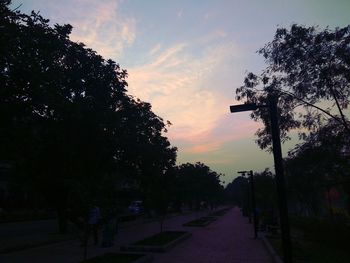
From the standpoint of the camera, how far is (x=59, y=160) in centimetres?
2600

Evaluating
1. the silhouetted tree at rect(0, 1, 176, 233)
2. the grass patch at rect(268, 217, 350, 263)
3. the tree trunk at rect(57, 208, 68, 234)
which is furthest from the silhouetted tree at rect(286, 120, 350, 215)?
the tree trunk at rect(57, 208, 68, 234)


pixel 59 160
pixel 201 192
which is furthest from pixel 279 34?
pixel 201 192

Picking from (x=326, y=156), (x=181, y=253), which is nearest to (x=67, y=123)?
(x=181, y=253)

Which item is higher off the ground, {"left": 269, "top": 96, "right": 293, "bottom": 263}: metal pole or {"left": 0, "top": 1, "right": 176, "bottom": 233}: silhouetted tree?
{"left": 0, "top": 1, "right": 176, "bottom": 233}: silhouetted tree

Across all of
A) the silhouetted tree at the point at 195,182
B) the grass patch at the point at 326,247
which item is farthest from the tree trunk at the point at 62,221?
the silhouetted tree at the point at 195,182

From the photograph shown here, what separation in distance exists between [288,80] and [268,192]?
32.4 m

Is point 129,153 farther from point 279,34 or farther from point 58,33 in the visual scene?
point 279,34

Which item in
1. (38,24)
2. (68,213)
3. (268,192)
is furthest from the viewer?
(268,192)

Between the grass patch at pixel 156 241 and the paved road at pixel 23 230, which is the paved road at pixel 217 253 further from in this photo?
the paved road at pixel 23 230

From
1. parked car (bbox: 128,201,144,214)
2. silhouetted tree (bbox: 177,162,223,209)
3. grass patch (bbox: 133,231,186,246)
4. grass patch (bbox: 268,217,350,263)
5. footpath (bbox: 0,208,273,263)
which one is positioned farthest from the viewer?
silhouetted tree (bbox: 177,162,223,209)

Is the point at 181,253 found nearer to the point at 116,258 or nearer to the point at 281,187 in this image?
the point at 116,258

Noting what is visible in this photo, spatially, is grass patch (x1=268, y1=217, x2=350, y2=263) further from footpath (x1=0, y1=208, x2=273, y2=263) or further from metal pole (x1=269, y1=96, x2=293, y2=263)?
metal pole (x1=269, y1=96, x2=293, y2=263)

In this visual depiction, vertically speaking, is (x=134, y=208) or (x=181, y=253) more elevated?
(x=134, y=208)

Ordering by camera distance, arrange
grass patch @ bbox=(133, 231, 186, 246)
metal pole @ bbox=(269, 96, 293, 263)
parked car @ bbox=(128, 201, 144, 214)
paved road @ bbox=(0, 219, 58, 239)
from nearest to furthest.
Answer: metal pole @ bbox=(269, 96, 293, 263) → grass patch @ bbox=(133, 231, 186, 246) → paved road @ bbox=(0, 219, 58, 239) → parked car @ bbox=(128, 201, 144, 214)
